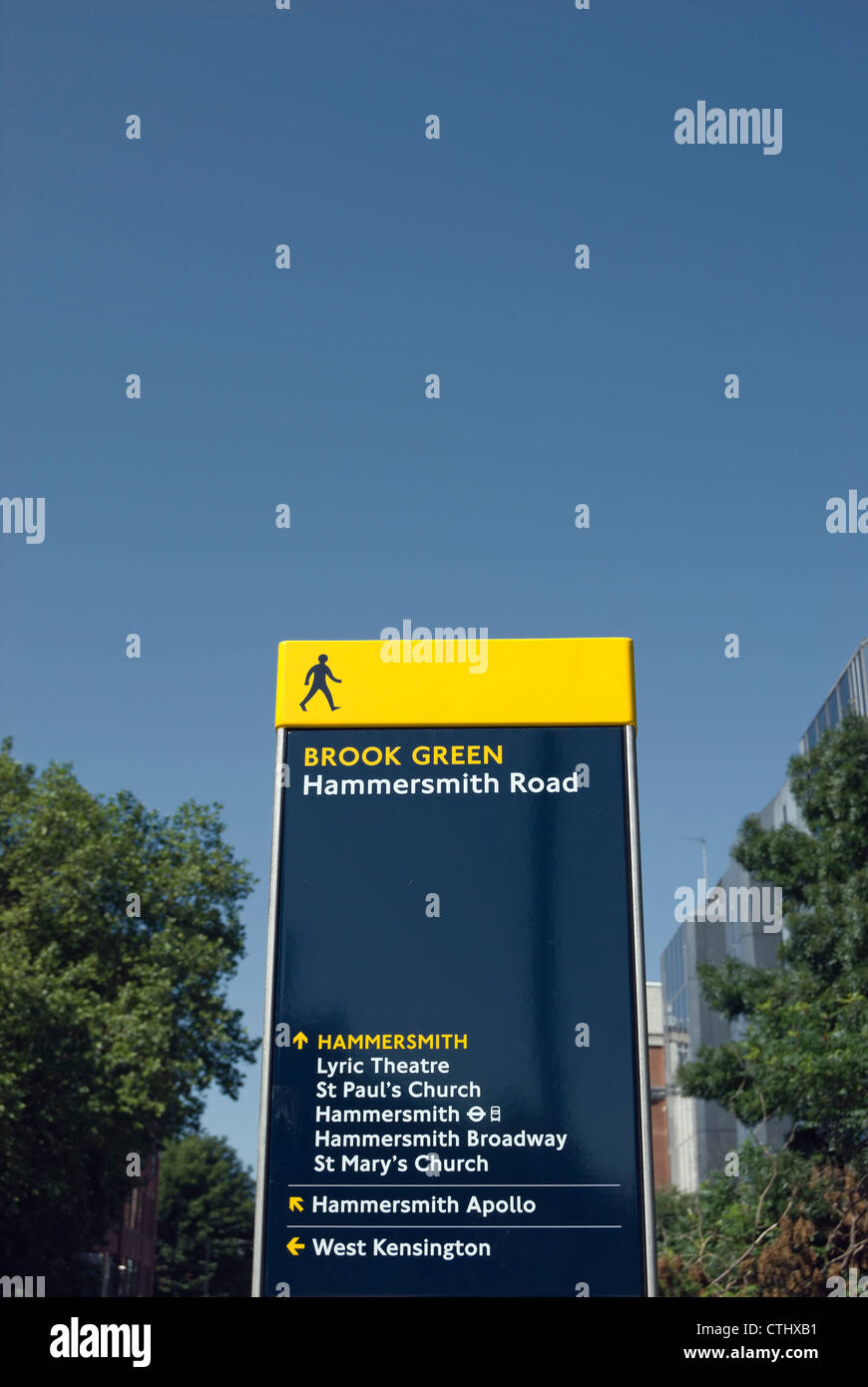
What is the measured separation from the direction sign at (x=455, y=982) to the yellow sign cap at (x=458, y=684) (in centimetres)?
1

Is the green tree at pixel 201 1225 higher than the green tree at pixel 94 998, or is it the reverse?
the green tree at pixel 94 998

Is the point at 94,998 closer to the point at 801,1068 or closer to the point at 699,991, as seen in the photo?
the point at 801,1068

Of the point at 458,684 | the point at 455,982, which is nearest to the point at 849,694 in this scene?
the point at 458,684

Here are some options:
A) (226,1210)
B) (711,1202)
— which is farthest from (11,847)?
(226,1210)

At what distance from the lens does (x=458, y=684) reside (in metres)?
8.31

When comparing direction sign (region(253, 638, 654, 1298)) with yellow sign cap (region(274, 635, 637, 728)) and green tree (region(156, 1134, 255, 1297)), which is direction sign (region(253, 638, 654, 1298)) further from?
green tree (region(156, 1134, 255, 1297))

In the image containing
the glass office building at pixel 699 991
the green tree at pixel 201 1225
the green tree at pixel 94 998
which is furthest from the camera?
the green tree at pixel 201 1225

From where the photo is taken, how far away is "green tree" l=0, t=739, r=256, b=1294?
31.7m

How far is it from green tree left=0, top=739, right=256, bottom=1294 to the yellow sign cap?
80.7ft

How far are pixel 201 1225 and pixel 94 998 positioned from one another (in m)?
55.4

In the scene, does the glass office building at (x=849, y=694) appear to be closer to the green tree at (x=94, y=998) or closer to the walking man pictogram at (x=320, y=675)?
the green tree at (x=94, y=998)

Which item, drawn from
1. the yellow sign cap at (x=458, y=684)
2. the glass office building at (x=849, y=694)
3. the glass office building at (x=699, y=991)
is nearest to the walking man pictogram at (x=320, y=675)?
the yellow sign cap at (x=458, y=684)

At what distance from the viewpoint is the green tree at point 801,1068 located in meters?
17.6

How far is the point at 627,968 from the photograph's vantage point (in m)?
7.64
